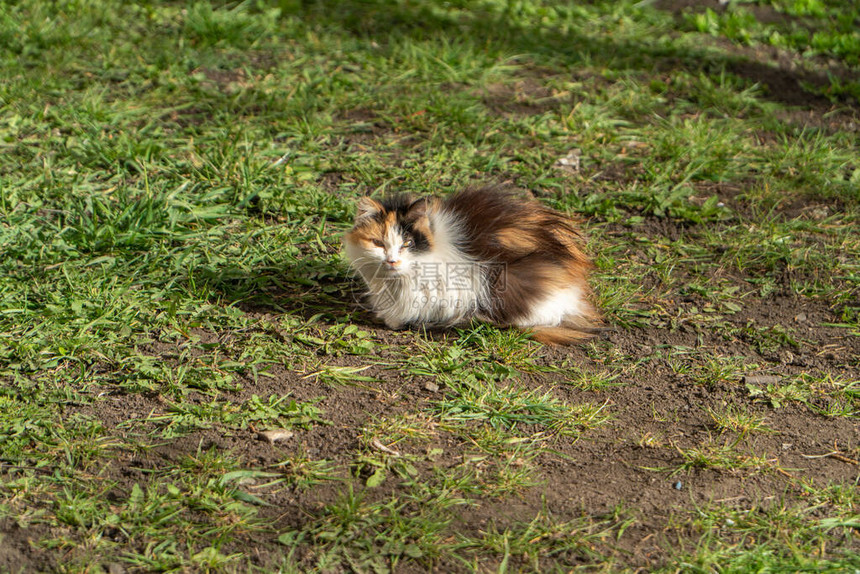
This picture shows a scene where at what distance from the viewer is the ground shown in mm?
3281

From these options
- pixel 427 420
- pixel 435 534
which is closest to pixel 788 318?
pixel 427 420

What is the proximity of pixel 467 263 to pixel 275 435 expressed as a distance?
1179mm

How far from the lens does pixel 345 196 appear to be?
5.55 meters

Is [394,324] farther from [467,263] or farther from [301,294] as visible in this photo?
[301,294]

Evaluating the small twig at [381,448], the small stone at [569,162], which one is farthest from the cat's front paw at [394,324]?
the small stone at [569,162]

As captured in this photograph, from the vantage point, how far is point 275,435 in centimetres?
369

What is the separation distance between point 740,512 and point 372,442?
143cm

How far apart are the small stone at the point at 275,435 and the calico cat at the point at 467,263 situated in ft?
2.94

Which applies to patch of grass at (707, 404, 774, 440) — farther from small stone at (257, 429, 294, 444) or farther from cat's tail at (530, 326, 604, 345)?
small stone at (257, 429, 294, 444)

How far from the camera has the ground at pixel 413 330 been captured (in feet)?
10.8

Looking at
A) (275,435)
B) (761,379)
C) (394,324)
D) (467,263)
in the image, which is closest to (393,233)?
(467,263)

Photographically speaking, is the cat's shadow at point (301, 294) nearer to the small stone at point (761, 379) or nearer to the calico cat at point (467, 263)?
the calico cat at point (467, 263)

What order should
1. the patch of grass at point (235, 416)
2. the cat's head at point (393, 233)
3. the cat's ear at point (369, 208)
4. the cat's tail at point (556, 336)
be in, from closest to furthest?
the patch of grass at point (235, 416) → the cat's head at point (393, 233) → the cat's ear at point (369, 208) → the cat's tail at point (556, 336)

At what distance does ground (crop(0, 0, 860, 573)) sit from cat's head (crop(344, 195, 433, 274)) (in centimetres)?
46
